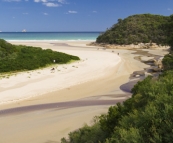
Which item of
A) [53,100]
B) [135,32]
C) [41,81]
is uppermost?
[135,32]

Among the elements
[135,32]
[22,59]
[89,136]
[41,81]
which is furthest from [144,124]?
[135,32]

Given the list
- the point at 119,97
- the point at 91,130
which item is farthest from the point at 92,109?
the point at 91,130

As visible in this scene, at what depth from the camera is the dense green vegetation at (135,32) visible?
76.1 m

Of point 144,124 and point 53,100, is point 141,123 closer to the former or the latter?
point 144,124

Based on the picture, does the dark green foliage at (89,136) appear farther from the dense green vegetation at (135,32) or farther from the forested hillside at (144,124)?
the dense green vegetation at (135,32)

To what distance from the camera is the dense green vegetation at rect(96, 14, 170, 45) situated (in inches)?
2995

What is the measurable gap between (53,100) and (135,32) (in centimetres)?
6695

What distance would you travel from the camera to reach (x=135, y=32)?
263ft

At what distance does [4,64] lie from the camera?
28359 mm

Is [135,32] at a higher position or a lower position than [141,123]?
higher

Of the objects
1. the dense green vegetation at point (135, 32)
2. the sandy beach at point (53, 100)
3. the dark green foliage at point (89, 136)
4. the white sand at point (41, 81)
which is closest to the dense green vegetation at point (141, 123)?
the dark green foliage at point (89, 136)

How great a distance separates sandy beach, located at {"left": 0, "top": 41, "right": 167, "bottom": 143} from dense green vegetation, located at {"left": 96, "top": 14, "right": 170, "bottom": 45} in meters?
49.2

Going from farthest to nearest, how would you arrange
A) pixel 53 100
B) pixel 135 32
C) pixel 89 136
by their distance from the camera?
pixel 135 32 → pixel 53 100 → pixel 89 136

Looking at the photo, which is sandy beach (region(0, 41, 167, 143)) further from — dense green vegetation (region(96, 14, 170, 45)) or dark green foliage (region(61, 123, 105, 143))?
dense green vegetation (region(96, 14, 170, 45))
